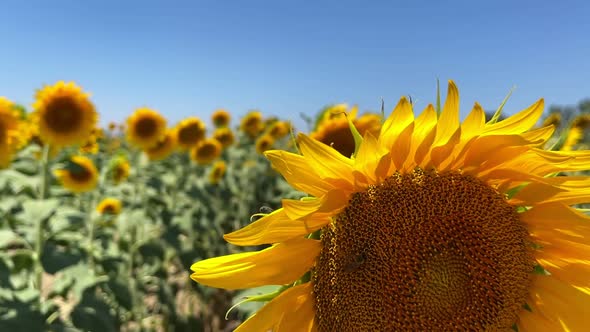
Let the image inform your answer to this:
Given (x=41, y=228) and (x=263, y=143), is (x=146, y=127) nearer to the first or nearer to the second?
(x=263, y=143)

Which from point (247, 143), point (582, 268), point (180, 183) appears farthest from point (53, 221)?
point (247, 143)

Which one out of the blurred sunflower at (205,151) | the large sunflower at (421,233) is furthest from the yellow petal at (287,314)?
the blurred sunflower at (205,151)

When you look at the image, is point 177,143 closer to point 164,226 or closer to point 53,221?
point 164,226

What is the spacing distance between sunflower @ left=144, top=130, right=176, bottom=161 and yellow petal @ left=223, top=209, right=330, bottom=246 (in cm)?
544

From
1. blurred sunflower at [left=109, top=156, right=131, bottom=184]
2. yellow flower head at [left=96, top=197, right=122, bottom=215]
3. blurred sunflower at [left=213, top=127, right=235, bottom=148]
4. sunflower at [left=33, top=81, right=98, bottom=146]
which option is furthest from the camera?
blurred sunflower at [left=213, top=127, right=235, bottom=148]

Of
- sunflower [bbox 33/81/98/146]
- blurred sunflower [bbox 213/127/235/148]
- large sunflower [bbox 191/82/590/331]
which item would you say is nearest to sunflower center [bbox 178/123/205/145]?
blurred sunflower [bbox 213/127/235/148]

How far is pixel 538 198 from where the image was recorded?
1.16 m

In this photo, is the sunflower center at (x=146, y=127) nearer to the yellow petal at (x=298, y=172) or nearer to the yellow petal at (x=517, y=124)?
the yellow petal at (x=298, y=172)

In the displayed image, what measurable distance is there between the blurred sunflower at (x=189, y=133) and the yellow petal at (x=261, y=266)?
583 cm

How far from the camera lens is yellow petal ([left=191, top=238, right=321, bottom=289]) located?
1.10 meters

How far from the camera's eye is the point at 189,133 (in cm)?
679

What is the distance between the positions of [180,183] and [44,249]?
4454mm

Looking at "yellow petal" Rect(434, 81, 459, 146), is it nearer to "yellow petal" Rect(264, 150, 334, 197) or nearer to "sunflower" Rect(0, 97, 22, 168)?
"yellow petal" Rect(264, 150, 334, 197)

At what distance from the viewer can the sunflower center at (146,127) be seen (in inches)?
241
